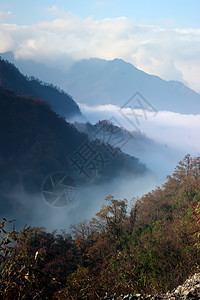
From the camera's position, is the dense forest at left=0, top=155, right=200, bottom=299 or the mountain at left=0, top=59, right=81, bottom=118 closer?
the dense forest at left=0, top=155, right=200, bottom=299

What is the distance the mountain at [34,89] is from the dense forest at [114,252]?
92.1 m

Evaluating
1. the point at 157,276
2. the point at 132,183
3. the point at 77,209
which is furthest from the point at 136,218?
the point at 132,183

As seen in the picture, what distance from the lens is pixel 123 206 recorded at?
32.8m

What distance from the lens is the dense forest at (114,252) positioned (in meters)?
2.83

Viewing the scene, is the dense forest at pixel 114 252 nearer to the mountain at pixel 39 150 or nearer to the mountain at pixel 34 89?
the mountain at pixel 39 150

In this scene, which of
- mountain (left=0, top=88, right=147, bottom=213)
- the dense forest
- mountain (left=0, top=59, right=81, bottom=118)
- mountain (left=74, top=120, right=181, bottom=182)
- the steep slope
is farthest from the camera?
mountain (left=74, top=120, right=181, bottom=182)

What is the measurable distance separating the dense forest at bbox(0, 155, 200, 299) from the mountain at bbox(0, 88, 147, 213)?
5010 centimetres

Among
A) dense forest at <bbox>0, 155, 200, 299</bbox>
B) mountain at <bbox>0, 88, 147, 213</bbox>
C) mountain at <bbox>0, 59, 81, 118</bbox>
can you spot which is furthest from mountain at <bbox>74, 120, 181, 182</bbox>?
dense forest at <bbox>0, 155, 200, 299</bbox>

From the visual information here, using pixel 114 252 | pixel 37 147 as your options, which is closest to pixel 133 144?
pixel 37 147

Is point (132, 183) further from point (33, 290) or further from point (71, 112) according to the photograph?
point (33, 290)

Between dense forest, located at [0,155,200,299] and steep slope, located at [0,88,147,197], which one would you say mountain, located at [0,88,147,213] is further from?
dense forest, located at [0,155,200,299]

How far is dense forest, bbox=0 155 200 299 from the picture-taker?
2834mm

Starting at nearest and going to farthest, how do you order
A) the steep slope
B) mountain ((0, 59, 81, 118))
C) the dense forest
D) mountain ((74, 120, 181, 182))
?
the dense forest → the steep slope → mountain ((0, 59, 81, 118)) → mountain ((74, 120, 181, 182))

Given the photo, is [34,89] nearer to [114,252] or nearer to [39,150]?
[39,150]
